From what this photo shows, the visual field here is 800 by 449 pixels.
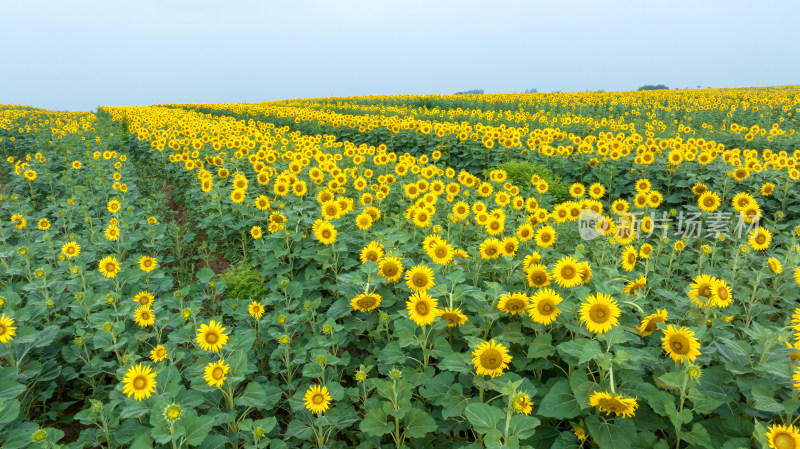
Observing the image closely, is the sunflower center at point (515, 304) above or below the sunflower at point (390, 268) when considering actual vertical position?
below

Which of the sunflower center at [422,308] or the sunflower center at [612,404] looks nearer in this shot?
the sunflower center at [612,404]

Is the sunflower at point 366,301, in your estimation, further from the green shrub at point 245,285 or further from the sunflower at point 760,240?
the sunflower at point 760,240

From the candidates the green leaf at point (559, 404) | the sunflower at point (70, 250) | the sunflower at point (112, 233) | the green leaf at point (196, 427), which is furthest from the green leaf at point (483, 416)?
the sunflower at point (112, 233)

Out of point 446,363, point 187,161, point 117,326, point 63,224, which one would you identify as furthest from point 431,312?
point 187,161

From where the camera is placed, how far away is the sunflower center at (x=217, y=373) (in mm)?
2566

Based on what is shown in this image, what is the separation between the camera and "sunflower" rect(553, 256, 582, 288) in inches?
115

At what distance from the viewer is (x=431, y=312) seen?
2688 millimetres

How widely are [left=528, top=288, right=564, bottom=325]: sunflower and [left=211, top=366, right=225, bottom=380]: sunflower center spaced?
2008 mm

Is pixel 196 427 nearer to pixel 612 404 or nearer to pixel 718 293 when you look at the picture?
pixel 612 404

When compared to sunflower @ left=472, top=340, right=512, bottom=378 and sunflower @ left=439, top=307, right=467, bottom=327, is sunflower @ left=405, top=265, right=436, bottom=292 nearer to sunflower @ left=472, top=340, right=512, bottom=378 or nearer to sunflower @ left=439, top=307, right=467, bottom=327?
sunflower @ left=439, top=307, right=467, bottom=327

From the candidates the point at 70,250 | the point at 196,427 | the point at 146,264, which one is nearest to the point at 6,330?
the point at 146,264

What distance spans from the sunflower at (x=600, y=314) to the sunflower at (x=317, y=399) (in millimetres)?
1660

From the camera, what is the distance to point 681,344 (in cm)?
230

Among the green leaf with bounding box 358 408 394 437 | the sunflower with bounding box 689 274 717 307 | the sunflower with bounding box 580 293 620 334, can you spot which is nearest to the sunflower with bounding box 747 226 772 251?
the sunflower with bounding box 689 274 717 307
